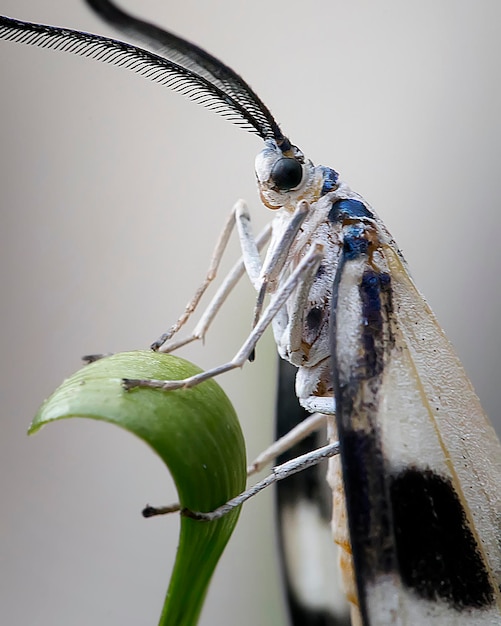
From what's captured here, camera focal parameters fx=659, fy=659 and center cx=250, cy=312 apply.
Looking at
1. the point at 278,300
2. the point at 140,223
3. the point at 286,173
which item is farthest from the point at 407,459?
the point at 140,223

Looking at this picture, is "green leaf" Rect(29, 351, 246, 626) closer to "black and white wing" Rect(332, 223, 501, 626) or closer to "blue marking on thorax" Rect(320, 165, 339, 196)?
"black and white wing" Rect(332, 223, 501, 626)

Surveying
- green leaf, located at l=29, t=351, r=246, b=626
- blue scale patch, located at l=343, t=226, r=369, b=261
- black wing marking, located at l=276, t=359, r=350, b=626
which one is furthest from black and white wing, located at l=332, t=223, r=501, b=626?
black wing marking, located at l=276, t=359, r=350, b=626

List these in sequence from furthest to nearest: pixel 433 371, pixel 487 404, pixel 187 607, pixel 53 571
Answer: pixel 53 571 < pixel 487 404 < pixel 433 371 < pixel 187 607

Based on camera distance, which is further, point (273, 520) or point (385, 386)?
point (273, 520)

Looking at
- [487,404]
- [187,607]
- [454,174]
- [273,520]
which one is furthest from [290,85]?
[187,607]

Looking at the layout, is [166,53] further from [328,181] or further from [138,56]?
[328,181]

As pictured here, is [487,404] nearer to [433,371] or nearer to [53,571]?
[433,371]

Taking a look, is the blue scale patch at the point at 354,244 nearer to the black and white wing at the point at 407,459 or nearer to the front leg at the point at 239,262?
the black and white wing at the point at 407,459
